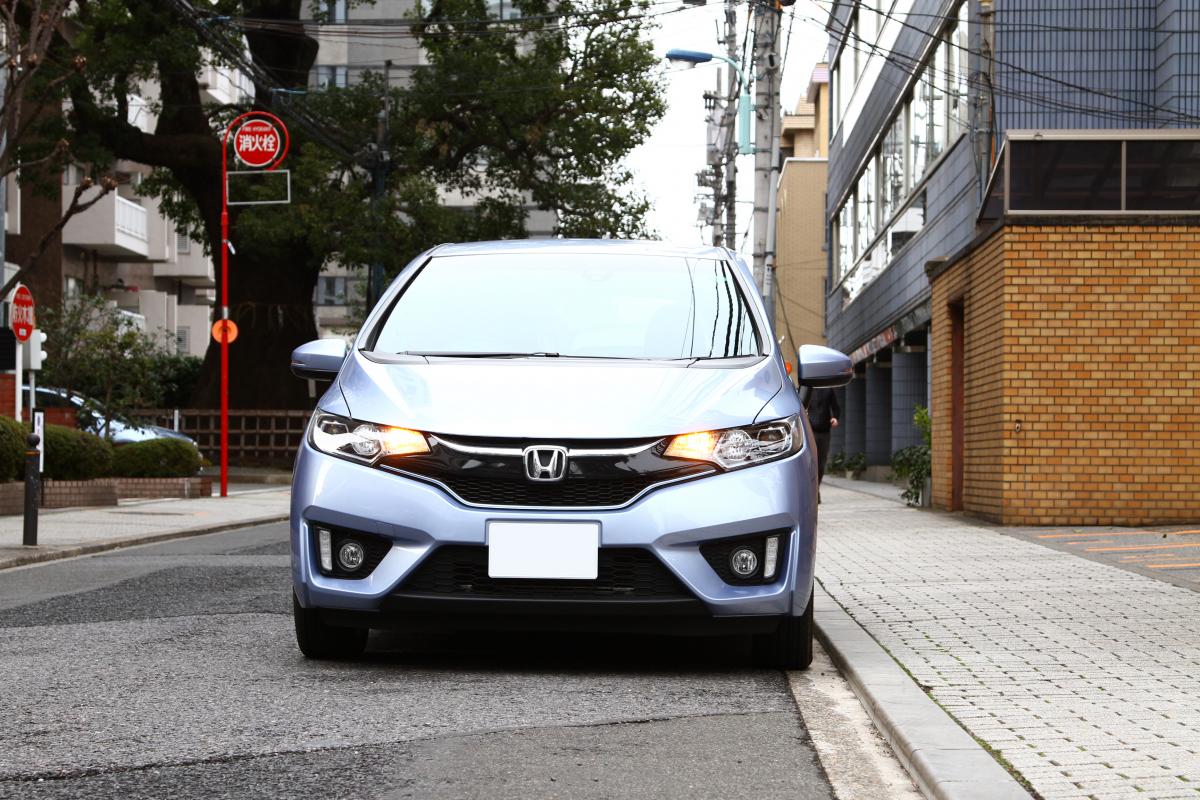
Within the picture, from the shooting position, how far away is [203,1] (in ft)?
115

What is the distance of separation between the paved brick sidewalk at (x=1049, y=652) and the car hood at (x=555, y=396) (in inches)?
48.6

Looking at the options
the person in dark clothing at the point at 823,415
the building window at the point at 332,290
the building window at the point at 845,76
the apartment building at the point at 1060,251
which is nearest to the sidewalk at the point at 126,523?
the person in dark clothing at the point at 823,415

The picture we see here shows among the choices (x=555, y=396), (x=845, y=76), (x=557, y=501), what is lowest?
(x=557, y=501)

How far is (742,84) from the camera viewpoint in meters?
32.1

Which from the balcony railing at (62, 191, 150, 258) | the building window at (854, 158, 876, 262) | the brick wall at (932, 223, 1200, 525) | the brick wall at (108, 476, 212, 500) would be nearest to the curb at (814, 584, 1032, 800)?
the brick wall at (932, 223, 1200, 525)

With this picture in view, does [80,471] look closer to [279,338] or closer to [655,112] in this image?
[279,338]

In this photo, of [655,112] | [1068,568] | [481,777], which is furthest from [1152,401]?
[655,112]

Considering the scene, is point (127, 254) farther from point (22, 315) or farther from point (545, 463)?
point (545, 463)

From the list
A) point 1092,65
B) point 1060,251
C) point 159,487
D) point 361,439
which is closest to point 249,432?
point 159,487

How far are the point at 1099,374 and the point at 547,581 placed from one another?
10182 mm

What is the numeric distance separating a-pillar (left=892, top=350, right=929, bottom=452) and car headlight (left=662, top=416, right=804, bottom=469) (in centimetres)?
2304

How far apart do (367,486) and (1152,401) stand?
1053 cm

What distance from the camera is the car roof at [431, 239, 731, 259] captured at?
24.7 feet

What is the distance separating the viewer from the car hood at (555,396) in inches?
231
